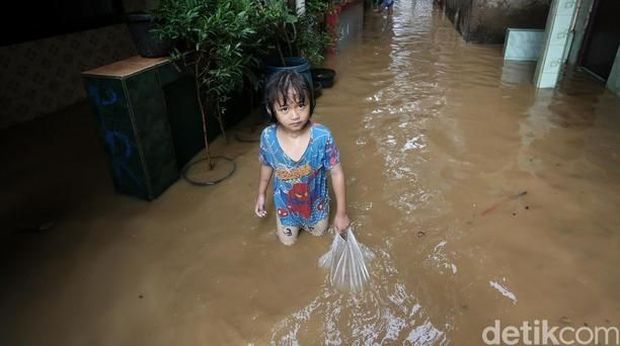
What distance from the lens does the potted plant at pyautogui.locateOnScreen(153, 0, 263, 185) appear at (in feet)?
8.27

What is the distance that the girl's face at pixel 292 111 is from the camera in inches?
70.5

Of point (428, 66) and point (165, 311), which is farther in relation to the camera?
point (428, 66)

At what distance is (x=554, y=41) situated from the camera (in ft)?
14.7

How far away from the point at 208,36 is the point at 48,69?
2.83 meters

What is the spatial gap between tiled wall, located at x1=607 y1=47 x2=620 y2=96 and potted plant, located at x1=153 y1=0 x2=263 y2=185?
4224 millimetres

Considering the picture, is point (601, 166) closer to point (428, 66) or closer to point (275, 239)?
point (275, 239)

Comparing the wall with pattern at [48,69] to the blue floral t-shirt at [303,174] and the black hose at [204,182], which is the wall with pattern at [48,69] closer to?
the black hose at [204,182]

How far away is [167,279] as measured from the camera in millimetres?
2119

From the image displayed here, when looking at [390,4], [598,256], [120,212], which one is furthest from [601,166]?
[390,4]

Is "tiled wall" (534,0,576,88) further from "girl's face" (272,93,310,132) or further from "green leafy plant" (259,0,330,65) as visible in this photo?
"girl's face" (272,93,310,132)

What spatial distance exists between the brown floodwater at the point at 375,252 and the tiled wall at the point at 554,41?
109 cm

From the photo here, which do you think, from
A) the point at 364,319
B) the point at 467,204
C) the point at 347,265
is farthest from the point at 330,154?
the point at 467,204

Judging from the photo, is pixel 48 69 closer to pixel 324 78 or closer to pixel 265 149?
pixel 324 78

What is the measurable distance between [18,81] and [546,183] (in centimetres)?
505
